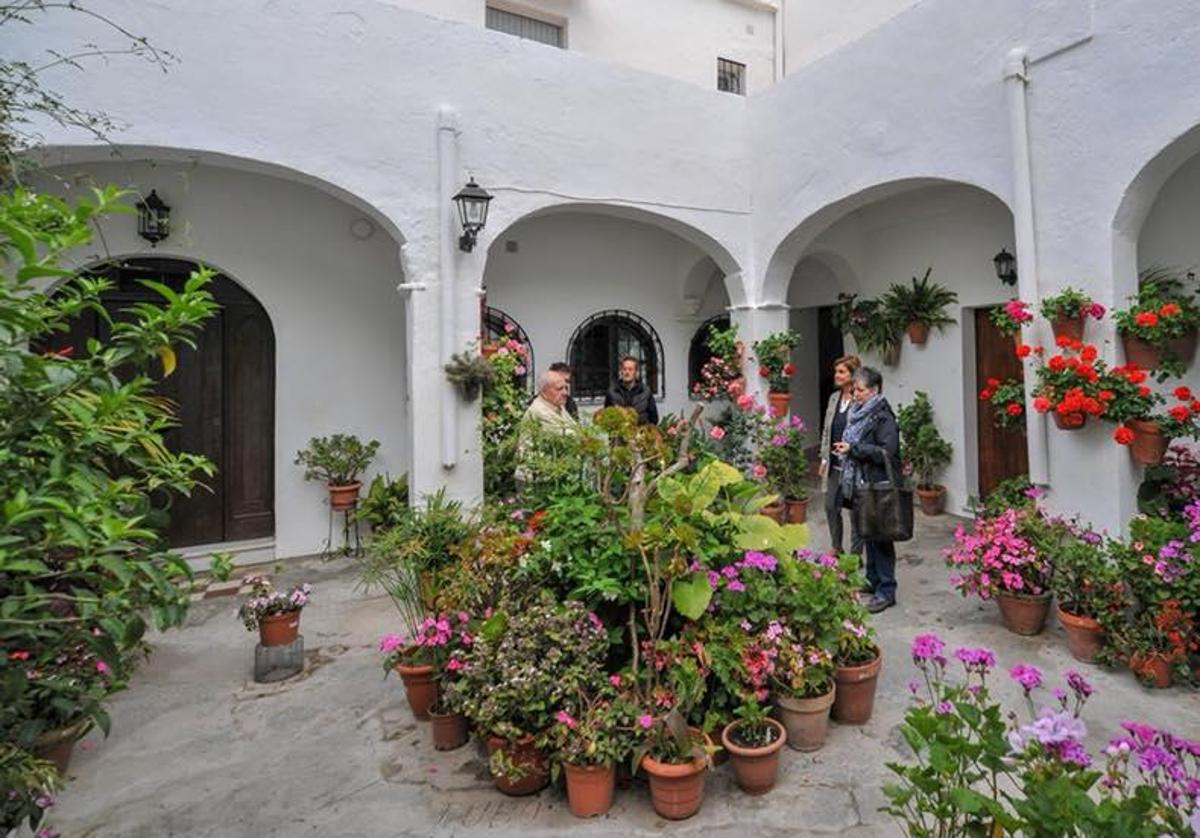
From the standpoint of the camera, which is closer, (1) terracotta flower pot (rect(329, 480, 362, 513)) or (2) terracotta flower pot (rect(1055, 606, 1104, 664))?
(2) terracotta flower pot (rect(1055, 606, 1104, 664))

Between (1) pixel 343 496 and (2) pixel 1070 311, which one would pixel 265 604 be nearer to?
(1) pixel 343 496

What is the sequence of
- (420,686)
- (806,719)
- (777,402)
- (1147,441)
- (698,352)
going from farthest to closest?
(698,352) → (777,402) → (1147,441) → (420,686) → (806,719)

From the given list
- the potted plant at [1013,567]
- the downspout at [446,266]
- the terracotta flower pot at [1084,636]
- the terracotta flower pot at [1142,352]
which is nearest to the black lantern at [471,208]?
the downspout at [446,266]

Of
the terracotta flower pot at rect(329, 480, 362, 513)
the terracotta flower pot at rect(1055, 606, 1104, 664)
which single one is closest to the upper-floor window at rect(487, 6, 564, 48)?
the terracotta flower pot at rect(329, 480, 362, 513)

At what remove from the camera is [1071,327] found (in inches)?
156

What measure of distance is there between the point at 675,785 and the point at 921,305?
600 cm

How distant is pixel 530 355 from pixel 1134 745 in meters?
5.98

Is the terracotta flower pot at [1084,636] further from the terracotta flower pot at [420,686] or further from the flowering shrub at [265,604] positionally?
the flowering shrub at [265,604]

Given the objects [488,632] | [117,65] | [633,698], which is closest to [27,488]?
[488,632]

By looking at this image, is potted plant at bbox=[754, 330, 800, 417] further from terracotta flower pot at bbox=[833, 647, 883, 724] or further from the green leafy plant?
the green leafy plant

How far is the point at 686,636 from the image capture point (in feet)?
8.80

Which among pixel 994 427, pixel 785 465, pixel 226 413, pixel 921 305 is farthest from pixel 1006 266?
pixel 226 413

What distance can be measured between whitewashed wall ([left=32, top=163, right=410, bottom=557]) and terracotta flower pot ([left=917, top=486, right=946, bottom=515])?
5479 millimetres

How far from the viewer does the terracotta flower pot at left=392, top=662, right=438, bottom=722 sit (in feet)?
9.78
